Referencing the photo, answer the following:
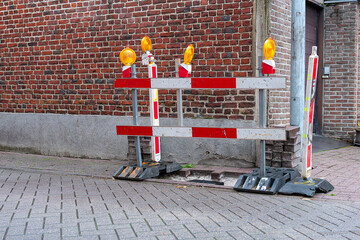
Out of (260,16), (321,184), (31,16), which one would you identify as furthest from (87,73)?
(321,184)

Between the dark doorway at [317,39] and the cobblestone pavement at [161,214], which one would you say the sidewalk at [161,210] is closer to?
the cobblestone pavement at [161,214]

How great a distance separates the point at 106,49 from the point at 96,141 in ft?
5.42

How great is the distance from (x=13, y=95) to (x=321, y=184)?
21.9 feet

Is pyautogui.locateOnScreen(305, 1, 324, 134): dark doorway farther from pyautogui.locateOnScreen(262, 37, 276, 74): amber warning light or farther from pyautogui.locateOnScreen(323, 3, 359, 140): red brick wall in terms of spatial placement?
pyautogui.locateOnScreen(262, 37, 276, 74): amber warning light

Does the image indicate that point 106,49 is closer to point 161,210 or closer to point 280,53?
point 280,53

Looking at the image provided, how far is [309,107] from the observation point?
5.11 meters

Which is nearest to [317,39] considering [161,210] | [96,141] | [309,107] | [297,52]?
[297,52]

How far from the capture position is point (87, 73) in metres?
8.45

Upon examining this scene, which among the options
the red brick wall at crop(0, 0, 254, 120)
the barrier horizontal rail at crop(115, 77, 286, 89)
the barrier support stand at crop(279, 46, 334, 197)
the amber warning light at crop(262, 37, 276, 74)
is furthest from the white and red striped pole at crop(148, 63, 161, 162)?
the barrier support stand at crop(279, 46, 334, 197)

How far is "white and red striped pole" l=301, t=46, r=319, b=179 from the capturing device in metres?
5.05

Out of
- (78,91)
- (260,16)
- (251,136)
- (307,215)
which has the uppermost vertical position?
(260,16)

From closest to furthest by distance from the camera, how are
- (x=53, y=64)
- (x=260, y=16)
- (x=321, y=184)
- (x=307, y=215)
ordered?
(x=307, y=215), (x=321, y=184), (x=260, y=16), (x=53, y=64)

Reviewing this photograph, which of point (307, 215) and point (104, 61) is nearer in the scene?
point (307, 215)

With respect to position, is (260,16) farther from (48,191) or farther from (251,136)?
(48,191)
